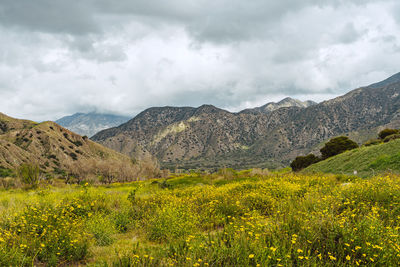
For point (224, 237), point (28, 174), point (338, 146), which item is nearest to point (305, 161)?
point (338, 146)

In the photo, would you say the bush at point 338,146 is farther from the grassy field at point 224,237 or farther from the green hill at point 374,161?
the grassy field at point 224,237

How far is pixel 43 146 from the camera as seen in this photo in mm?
131750

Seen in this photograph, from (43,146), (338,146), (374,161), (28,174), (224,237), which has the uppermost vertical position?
(43,146)

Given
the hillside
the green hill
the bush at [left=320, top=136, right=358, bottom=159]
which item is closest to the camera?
the green hill

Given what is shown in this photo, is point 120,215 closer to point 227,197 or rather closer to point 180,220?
point 180,220

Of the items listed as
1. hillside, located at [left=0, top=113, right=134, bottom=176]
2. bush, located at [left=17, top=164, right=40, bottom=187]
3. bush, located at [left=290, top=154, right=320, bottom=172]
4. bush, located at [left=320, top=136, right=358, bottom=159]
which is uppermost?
hillside, located at [left=0, top=113, right=134, bottom=176]

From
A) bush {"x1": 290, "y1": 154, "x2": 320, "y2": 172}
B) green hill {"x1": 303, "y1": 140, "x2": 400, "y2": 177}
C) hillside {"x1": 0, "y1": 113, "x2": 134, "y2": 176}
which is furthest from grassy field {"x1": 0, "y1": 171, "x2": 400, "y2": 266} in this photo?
hillside {"x1": 0, "y1": 113, "x2": 134, "y2": 176}

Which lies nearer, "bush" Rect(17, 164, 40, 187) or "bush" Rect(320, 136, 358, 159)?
"bush" Rect(17, 164, 40, 187)

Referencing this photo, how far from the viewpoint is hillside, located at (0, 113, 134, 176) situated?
109m

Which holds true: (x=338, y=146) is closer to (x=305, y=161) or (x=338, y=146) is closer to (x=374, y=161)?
(x=305, y=161)

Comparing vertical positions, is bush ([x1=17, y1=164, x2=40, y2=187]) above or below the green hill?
above

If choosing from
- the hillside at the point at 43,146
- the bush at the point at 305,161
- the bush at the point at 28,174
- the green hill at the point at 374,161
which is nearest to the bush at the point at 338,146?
the bush at the point at 305,161

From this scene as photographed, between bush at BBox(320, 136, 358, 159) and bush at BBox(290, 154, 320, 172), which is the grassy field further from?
bush at BBox(320, 136, 358, 159)

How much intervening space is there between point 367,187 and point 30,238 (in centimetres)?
1131
